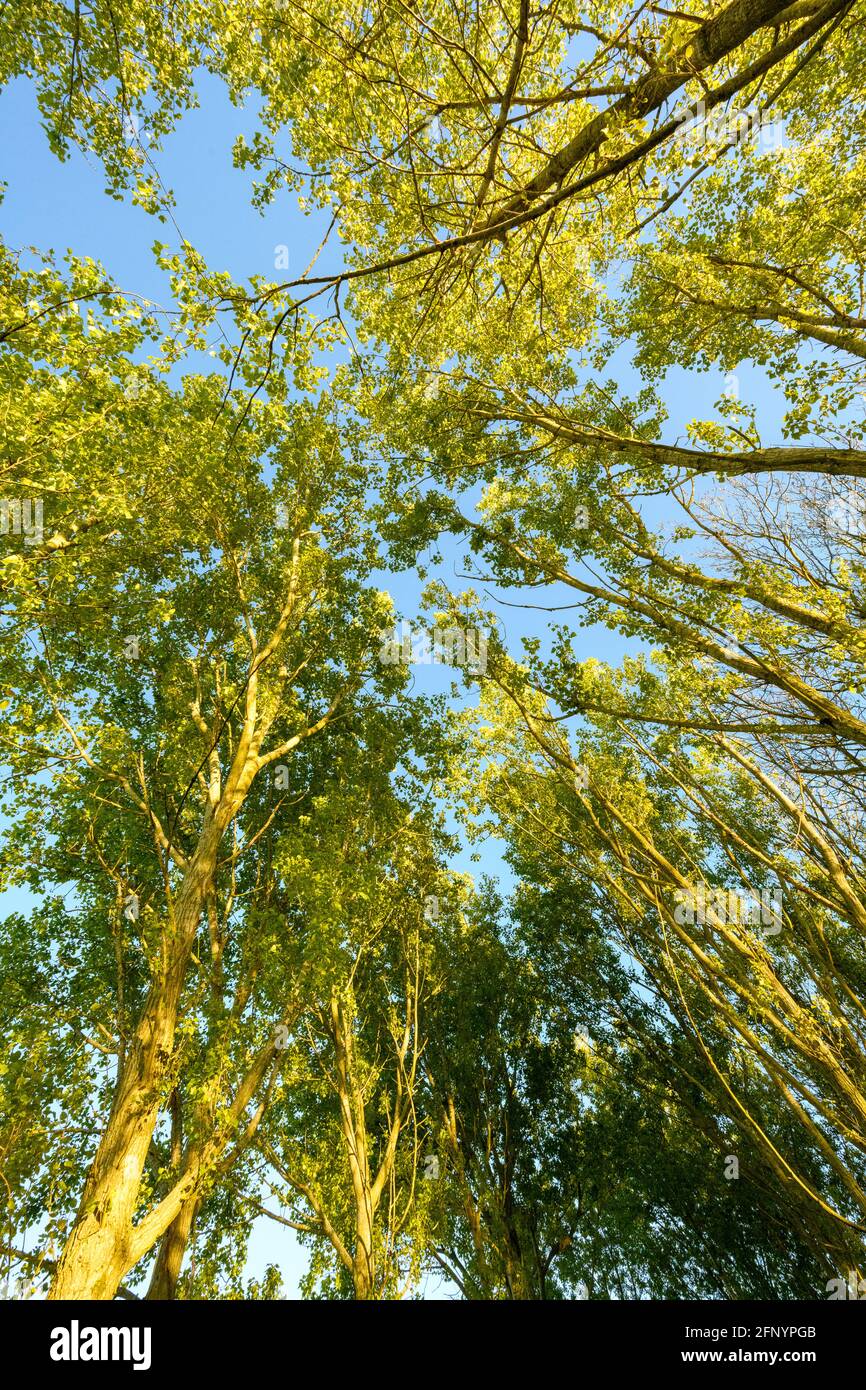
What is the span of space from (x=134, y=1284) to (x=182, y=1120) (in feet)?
11.6

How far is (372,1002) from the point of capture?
10.9 meters
